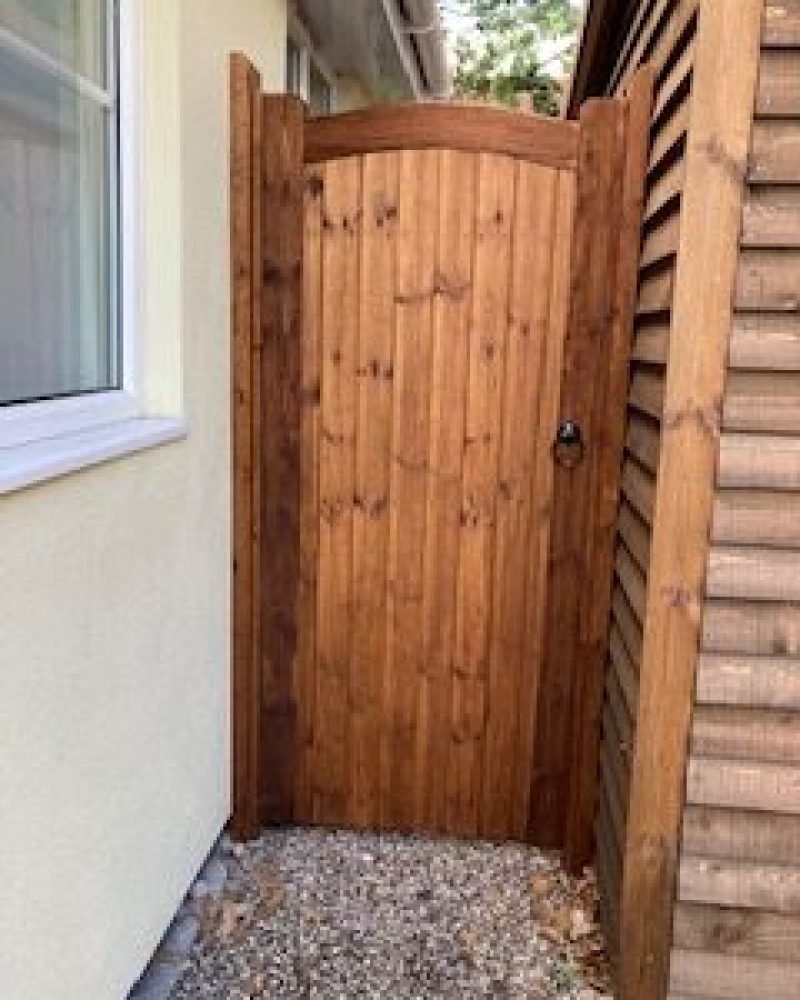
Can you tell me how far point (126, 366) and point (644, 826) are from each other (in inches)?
57.3

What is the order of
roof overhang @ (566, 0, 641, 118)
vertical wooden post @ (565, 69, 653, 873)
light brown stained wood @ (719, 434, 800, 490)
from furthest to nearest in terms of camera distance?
roof overhang @ (566, 0, 641, 118) → vertical wooden post @ (565, 69, 653, 873) → light brown stained wood @ (719, 434, 800, 490)

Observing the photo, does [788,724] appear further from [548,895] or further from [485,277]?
[485,277]

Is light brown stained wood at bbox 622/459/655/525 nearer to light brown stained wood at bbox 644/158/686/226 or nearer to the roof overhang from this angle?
light brown stained wood at bbox 644/158/686/226

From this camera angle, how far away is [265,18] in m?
2.74

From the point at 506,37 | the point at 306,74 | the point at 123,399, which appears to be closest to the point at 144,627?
the point at 123,399

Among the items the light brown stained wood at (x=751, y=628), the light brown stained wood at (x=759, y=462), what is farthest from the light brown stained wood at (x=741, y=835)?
the light brown stained wood at (x=759, y=462)

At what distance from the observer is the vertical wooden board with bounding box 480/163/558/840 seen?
2.45 metres

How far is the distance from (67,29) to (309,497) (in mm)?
1298

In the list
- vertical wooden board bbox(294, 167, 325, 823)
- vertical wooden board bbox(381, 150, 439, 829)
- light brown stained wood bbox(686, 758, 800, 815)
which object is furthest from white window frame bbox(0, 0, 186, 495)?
light brown stained wood bbox(686, 758, 800, 815)

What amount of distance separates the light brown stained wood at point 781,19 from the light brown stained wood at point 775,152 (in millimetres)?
137

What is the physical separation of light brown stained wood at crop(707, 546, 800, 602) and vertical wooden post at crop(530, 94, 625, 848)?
2.32ft

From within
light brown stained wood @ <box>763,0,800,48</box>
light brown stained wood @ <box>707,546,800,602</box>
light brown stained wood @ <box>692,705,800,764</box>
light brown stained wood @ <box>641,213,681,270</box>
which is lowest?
light brown stained wood @ <box>692,705,800,764</box>

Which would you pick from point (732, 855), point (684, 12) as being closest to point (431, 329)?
point (684, 12)

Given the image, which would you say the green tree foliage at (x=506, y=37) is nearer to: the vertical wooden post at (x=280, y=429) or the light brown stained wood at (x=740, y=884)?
the vertical wooden post at (x=280, y=429)
